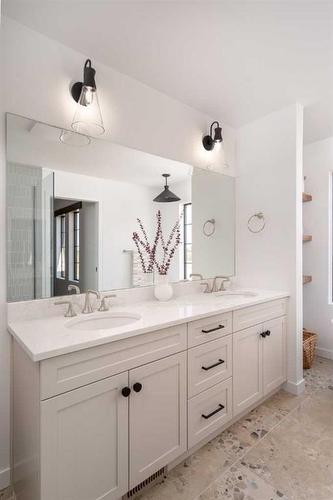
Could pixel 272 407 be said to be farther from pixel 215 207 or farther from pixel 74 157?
pixel 74 157

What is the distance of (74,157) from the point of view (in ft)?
5.53

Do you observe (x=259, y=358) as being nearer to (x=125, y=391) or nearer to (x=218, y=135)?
(x=125, y=391)

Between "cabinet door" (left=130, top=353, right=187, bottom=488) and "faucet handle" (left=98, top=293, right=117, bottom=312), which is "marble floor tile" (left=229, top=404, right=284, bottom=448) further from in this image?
"faucet handle" (left=98, top=293, right=117, bottom=312)

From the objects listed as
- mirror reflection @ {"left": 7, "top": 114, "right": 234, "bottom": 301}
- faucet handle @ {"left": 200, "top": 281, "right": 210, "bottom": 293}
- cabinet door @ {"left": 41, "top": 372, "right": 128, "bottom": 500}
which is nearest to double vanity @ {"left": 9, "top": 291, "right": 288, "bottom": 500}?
cabinet door @ {"left": 41, "top": 372, "right": 128, "bottom": 500}

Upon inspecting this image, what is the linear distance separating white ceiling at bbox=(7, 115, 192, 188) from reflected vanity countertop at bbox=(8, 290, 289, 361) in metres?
0.90

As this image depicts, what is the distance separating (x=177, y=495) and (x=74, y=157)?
6.45ft

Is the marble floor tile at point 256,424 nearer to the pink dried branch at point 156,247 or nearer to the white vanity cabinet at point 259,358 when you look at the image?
the white vanity cabinet at point 259,358

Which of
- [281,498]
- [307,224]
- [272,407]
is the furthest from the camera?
[307,224]

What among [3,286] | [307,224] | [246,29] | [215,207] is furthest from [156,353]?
[307,224]

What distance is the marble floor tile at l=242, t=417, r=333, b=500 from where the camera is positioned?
137 cm

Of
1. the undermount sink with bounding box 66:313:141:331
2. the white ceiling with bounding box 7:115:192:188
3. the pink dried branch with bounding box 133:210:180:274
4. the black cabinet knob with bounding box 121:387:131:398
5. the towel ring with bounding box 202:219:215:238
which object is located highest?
the white ceiling with bounding box 7:115:192:188

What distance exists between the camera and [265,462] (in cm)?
153

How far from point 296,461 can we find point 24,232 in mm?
2045

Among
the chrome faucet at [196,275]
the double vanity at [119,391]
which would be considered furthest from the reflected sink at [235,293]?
the double vanity at [119,391]
